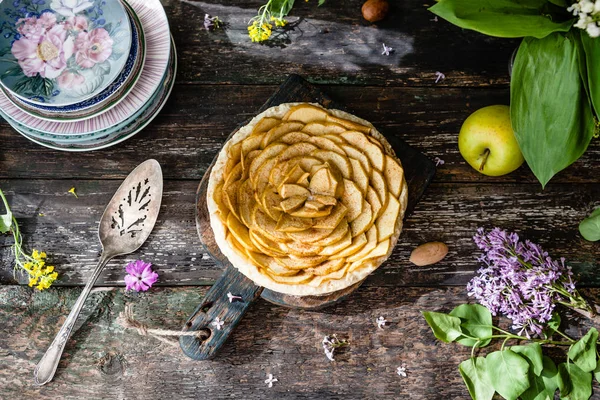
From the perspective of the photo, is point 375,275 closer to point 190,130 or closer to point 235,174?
point 235,174

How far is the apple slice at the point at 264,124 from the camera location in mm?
1130

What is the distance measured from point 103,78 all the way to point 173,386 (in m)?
0.70

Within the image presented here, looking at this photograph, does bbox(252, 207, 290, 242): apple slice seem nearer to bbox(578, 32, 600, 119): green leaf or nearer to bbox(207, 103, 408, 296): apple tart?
bbox(207, 103, 408, 296): apple tart

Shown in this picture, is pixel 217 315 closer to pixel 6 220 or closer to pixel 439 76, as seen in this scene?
pixel 6 220

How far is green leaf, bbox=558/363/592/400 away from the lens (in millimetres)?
1250

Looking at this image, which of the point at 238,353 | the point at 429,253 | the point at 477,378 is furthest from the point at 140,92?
the point at 477,378

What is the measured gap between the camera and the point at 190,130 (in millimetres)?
1359

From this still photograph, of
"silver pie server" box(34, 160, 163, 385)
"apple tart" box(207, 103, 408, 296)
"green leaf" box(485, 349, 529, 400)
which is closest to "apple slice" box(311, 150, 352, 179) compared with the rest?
"apple tart" box(207, 103, 408, 296)

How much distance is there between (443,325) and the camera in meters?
1.27

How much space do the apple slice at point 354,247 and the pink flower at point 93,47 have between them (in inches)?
24.2

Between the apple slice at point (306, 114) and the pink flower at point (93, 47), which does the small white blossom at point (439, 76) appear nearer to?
the apple slice at point (306, 114)

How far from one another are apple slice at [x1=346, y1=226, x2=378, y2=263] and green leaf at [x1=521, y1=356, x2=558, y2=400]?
0.49m

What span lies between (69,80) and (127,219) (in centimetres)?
34

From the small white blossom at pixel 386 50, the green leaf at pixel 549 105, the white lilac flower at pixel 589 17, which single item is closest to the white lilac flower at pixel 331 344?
the green leaf at pixel 549 105
